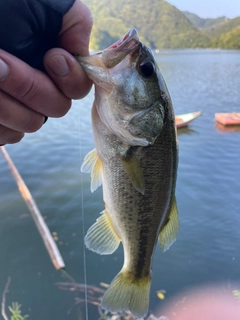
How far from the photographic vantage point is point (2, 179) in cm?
719

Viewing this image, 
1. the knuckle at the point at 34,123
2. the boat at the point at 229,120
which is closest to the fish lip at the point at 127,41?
the knuckle at the point at 34,123

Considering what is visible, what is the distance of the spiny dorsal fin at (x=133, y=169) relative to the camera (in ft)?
4.72

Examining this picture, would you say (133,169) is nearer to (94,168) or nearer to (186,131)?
(94,168)

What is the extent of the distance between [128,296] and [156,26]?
6354 centimetres

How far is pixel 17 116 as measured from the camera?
1259 mm

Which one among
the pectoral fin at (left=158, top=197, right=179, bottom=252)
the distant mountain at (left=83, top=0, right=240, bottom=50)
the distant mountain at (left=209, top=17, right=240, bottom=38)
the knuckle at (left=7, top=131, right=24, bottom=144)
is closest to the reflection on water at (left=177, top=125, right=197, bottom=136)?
the pectoral fin at (left=158, top=197, right=179, bottom=252)

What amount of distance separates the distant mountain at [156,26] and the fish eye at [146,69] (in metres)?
44.9

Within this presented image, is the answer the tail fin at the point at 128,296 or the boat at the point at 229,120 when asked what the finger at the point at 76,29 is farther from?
the boat at the point at 229,120

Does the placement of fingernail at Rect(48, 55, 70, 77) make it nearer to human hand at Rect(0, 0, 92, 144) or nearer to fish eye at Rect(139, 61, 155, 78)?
human hand at Rect(0, 0, 92, 144)

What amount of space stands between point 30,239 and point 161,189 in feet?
14.0

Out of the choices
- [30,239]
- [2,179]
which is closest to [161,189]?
[30,239]

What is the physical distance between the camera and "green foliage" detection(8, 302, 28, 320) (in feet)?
13.0

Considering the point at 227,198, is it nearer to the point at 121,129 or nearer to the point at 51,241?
the point at 51,241

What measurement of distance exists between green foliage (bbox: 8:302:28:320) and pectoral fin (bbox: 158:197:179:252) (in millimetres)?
3047
